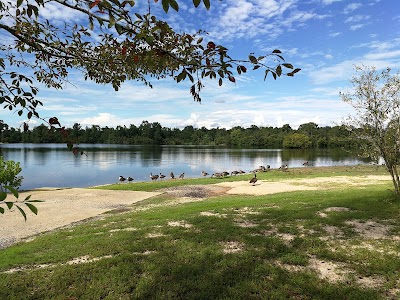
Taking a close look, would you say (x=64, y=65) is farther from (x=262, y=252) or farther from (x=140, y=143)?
(x=140, y=143)

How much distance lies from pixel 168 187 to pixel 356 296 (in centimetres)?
2204

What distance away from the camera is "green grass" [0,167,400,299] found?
5387 millimetres

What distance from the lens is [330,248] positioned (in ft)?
23.8

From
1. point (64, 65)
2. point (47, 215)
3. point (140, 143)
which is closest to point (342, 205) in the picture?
point (64, 65)

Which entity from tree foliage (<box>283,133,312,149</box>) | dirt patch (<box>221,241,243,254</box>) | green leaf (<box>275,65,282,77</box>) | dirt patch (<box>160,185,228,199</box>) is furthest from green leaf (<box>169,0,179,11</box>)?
tree foliage (<box>283,133,312,149</box>)

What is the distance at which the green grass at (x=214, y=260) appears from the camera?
5.39 metres

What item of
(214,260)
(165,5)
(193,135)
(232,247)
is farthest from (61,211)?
(193,135)

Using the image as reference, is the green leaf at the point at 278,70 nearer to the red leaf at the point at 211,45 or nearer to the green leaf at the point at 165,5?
the red leaf at the point at 211,45

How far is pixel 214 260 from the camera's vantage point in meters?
6.62

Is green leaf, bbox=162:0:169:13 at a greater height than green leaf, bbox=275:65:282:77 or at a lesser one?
greater

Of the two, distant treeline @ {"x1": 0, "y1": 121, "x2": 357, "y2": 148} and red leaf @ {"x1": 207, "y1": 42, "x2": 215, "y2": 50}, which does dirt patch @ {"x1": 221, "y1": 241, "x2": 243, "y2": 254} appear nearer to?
red leaf @ {"x1": 207, "y1": 42, "x2": 215, "y2": 50}

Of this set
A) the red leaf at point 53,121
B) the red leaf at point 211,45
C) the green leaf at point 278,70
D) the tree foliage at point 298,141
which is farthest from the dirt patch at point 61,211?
the tree foliage at point 298,141

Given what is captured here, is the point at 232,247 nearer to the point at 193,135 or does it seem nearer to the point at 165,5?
the point at 165,5

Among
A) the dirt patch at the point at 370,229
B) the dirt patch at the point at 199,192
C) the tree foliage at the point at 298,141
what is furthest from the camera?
the tree foliage at the point at 298,141
